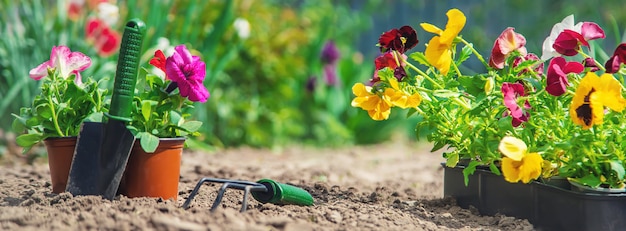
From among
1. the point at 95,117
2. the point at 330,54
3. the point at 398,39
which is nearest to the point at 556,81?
the point at 398,39

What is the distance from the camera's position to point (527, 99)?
5.88ft

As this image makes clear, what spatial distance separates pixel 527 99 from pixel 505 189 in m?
0.27

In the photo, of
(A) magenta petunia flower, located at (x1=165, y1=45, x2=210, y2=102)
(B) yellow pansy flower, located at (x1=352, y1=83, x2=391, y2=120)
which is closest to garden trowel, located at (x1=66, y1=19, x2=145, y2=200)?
(A) magenta petunia flower, located at (x1=165, y1=45, x2=210, y2=102)

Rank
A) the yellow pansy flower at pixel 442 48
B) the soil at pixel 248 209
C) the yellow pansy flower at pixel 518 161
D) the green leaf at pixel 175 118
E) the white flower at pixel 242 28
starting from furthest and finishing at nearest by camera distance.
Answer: the white flower at pixel 242 28, the green leaf at pixel 175 118, the yellow pansy flower at pixel 442 48, the yellow pansy flower at pixel 518 161, the soil at pixel 248 209

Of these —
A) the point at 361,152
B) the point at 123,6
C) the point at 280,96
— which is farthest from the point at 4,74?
the point at 361,152

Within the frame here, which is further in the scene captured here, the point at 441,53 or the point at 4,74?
the point at 4,74

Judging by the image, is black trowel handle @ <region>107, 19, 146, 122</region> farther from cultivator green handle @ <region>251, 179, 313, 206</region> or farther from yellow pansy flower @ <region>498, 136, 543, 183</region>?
yellow pansy flower @ <region>498, 136, 543, 183</region>

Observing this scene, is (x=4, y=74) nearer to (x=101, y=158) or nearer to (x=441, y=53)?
(x=101, y=158)

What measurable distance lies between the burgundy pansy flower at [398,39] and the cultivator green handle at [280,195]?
0.46 m

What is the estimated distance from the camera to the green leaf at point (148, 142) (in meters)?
1.73

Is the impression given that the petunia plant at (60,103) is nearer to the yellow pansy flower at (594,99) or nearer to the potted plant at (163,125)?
the potted plant at (163,125)

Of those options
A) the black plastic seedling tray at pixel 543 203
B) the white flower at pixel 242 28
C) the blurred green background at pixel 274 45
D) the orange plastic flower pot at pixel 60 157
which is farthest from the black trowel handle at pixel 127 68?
the white flower at pixel 242 28

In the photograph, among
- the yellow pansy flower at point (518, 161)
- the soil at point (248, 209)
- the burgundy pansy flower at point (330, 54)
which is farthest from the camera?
the burgundy pansy flower at point (330, 54)

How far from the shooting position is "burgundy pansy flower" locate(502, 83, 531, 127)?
170 centimetres
